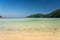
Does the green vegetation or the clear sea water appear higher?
the green vegetation

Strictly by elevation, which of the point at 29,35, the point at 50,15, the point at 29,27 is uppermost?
the point at 50,15

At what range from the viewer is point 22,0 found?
2133mm

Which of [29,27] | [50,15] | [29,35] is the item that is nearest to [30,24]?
[29,27]

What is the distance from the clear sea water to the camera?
211cm

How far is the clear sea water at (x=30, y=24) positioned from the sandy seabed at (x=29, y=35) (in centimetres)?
8

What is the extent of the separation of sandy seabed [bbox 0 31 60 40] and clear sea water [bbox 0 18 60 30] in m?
0.08

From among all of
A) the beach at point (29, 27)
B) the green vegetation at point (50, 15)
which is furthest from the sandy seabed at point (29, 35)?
the green vegetation at point (50, 15)

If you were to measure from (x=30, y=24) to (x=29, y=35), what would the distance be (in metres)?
0.19

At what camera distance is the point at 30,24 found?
2.13m

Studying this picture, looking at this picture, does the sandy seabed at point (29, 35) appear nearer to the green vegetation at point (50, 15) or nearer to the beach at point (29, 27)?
the beach at point (29, 27)

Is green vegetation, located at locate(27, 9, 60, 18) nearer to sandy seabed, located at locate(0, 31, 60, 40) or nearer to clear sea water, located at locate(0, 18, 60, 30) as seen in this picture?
clear sea water, located at locate(0, 18, 60, 30)

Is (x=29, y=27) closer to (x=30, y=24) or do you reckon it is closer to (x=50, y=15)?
(x=30, y=24)

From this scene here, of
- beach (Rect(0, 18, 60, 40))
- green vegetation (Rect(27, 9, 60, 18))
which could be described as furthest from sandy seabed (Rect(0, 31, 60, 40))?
green vegetation (Rect(27, 9, 60, 18))

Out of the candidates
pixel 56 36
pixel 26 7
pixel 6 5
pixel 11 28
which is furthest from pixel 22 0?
pixel 56 36
